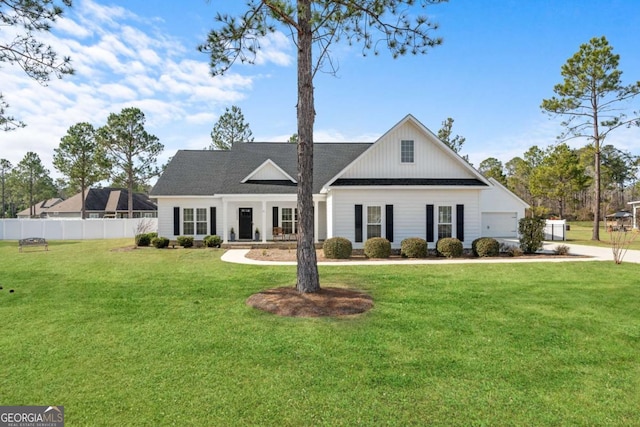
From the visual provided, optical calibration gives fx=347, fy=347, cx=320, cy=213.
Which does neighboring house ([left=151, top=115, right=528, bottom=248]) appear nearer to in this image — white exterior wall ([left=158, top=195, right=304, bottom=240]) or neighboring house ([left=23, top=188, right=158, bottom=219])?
white exterior wall ([left=158, top=195, right=304, bottom=240])

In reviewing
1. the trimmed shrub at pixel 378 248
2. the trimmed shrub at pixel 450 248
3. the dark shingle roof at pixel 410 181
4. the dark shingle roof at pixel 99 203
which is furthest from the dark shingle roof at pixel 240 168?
the dark shingle roof at pixel 99 203

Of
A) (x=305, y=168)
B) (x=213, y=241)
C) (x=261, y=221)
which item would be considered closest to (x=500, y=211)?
(x=261, y=221)

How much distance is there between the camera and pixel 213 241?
59.9 feet

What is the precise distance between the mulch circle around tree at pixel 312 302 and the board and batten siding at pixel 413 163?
29.0 feet

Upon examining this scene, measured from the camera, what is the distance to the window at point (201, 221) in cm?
1989

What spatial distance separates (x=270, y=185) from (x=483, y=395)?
16.6 meters

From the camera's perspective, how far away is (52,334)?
5.73m

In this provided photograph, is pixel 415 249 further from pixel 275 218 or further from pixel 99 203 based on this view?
pixel 99 203

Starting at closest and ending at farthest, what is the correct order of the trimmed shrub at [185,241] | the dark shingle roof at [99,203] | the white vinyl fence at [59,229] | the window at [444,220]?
the window at [444,220], the trimmed shrub at [185,241], the white vinyl fence at [59,229], the dark shingle roof at [99,203]

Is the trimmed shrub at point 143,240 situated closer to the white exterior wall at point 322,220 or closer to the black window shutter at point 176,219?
the black window shutter at point 176,219

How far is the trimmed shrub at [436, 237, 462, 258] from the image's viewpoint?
14305 mm

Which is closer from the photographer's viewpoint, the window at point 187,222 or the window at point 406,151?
the window at point 406,151

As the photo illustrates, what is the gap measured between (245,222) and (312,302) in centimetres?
1347

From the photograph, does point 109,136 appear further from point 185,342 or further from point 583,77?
point 583,77
